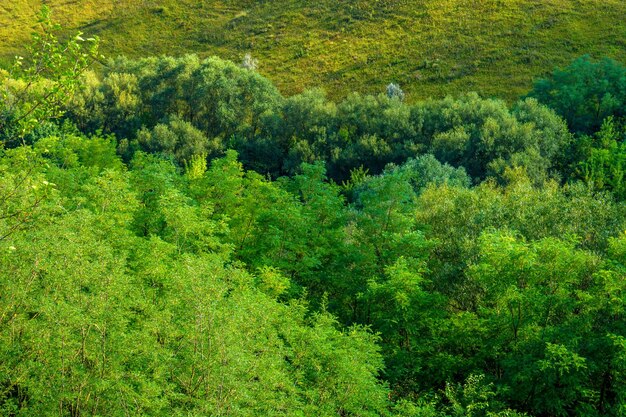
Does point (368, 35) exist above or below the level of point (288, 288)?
below

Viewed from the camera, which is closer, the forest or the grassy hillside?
the forest

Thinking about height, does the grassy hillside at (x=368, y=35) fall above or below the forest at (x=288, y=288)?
below

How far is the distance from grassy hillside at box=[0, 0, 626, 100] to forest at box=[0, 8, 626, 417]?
1833 inches

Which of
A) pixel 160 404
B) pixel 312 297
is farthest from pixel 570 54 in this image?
pixel 160 404

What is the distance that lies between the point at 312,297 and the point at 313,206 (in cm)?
580

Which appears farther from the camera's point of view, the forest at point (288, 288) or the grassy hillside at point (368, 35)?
the grassy hillside at point (368, 35)

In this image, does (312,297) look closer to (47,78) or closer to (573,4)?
(47,78)

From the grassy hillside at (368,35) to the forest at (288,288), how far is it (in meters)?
46.5

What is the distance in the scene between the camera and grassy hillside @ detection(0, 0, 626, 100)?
10850 cm

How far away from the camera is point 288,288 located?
114ft

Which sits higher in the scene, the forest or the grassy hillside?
the forest

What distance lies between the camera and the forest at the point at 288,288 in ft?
57.3

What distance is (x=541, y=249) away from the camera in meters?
28.1

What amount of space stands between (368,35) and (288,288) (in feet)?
321
